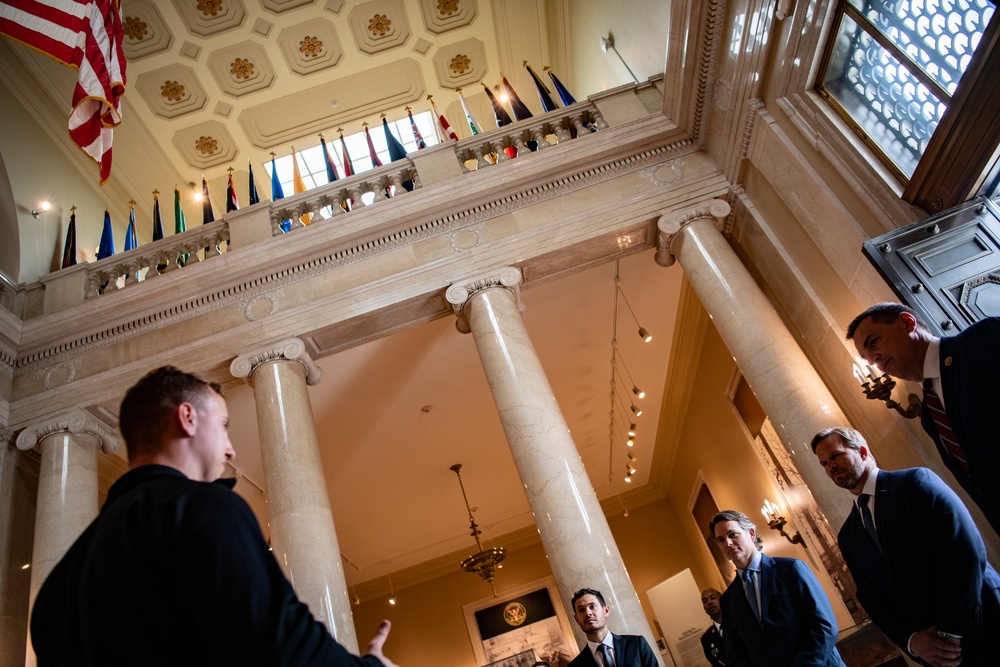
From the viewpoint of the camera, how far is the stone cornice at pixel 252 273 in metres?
7.20

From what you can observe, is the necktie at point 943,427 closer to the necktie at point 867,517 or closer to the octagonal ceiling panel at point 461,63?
the necktie at point 867,517

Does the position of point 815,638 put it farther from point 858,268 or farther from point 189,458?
point 858,268

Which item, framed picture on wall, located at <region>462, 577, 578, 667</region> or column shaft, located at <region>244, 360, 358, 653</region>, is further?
framed picture on wall, located at <region>462, 577, 578, 667</region>

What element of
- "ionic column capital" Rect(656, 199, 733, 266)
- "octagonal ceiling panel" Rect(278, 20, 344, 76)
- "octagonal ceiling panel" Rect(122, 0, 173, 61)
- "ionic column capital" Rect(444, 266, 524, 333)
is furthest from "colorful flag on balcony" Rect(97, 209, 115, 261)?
"ionic column capital" Rect(656, 199, 733, 266)

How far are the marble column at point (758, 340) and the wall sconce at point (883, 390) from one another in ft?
1.08

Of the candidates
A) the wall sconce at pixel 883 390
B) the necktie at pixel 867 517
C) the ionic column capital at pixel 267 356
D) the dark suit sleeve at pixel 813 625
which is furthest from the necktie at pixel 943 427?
the ionic column capital at pixel 267 356

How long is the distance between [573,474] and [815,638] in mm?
2667

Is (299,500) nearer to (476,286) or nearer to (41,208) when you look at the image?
(476,286)

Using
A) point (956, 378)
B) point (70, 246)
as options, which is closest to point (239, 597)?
point (956, 378)

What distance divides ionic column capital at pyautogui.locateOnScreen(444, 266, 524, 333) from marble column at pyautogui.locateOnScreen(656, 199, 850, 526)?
159cm

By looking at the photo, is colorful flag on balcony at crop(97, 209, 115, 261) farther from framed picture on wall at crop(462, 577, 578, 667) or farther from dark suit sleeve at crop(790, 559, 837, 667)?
framed picture on wall at crop(462, 577, 578, 667)

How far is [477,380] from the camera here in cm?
930

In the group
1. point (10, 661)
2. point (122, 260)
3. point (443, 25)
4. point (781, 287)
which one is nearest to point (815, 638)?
point (781, 287)

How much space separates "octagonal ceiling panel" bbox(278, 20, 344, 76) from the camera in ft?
33.8
